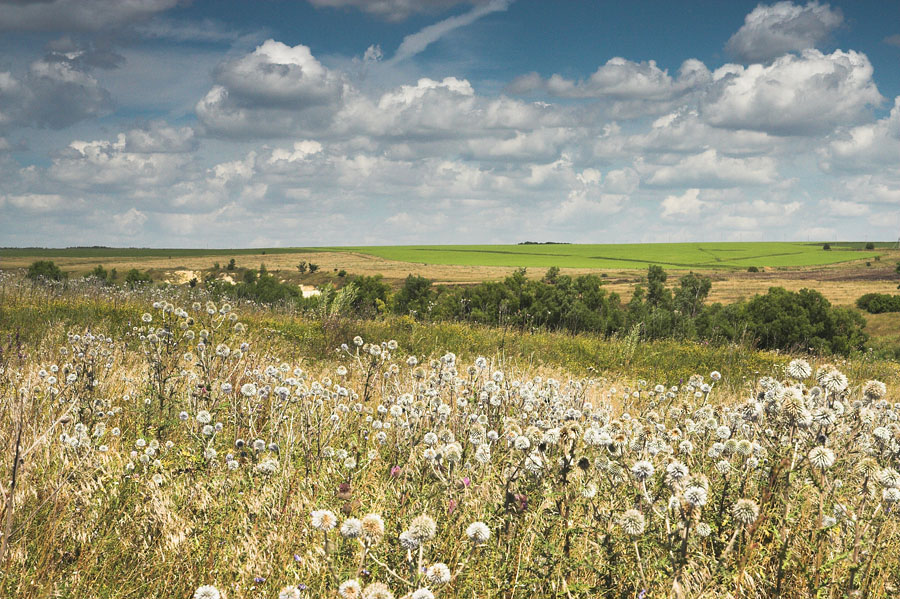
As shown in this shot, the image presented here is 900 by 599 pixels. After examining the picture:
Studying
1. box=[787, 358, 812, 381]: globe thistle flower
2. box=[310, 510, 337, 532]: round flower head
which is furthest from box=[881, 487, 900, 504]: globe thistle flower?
box=[310, 510, 337, 532]: round flower head

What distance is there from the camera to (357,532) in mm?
1843

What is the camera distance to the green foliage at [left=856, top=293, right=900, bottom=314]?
4612 centimetres

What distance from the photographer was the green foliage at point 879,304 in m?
46.1

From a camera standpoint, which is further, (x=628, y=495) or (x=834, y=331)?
(x=834, y=331)

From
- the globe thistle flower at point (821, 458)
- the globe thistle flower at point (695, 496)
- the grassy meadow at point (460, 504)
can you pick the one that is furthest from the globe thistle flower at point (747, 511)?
the globe thistle flower at point (821, 458)

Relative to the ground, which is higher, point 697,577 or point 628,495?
point 628,495

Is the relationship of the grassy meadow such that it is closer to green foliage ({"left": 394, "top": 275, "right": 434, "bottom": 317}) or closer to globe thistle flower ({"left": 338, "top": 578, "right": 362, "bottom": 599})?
globe thistle flower ({"left": 338, "top": 578, "right": 362, "bottom": 599})

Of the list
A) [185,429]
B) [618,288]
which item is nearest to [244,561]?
[185,429]

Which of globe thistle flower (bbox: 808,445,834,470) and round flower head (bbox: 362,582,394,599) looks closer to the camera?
round flower head (bbox: 362,582,394,599)

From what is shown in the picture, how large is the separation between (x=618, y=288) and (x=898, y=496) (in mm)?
72295

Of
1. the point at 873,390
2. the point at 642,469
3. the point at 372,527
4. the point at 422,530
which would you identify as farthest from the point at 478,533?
the point at 873,390

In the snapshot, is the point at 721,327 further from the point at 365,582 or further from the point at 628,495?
the point at 365,582

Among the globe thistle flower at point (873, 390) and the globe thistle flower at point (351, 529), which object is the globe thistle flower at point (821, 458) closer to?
the globe thistle flower at point (873, 390)

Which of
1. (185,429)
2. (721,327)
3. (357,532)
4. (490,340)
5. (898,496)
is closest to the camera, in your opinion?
(357,532)
